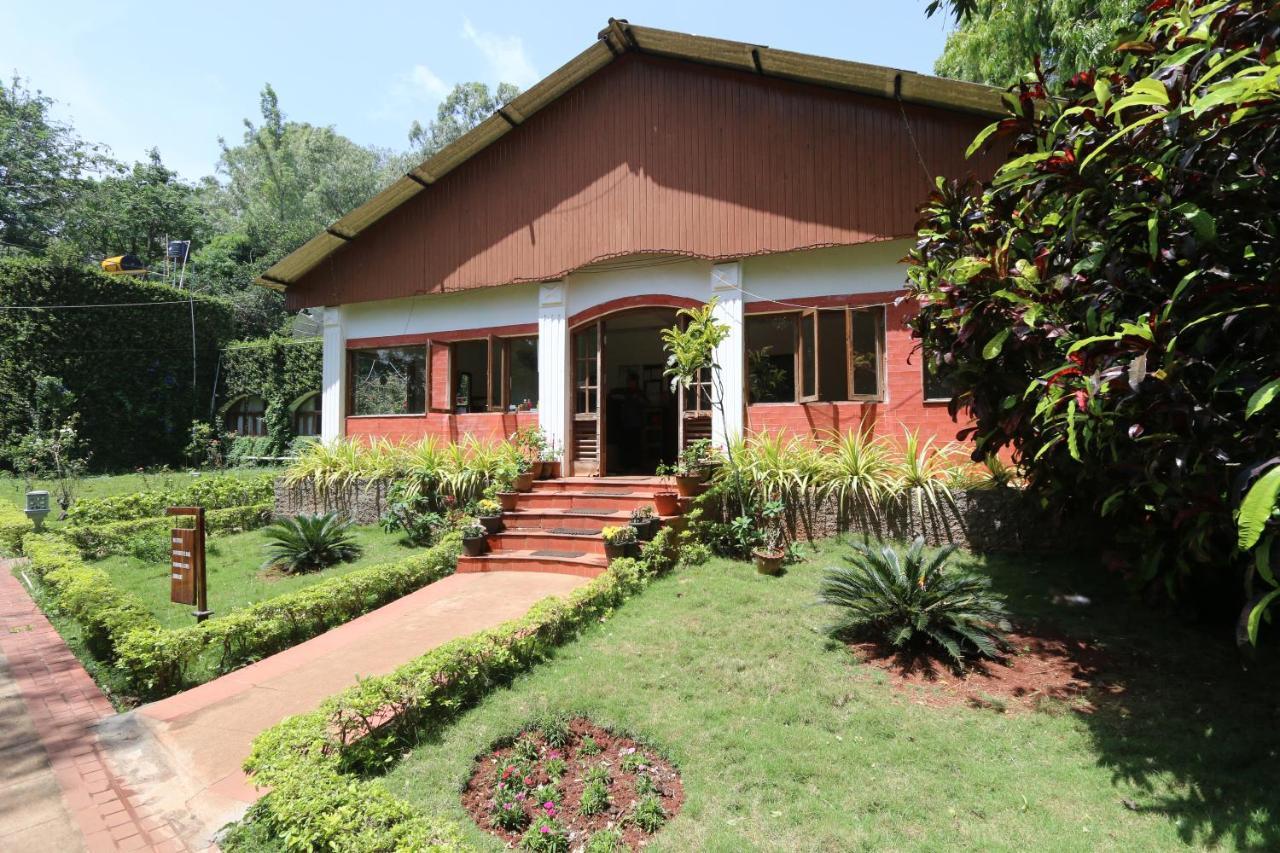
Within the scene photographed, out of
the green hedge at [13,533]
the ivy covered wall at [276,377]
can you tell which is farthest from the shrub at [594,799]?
the ivy covered wall at [276,377]

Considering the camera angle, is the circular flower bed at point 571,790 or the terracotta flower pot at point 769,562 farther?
the terracotta flower pot at point 769,562

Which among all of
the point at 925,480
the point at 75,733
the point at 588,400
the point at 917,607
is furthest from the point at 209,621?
the point at 925,480

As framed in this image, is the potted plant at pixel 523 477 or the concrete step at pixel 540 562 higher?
the potted plant at pixel 523 477

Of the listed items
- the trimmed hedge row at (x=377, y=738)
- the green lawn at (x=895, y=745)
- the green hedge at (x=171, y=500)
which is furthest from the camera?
the green hedge at (x=171, y=500)

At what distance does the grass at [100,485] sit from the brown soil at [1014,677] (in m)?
12.9

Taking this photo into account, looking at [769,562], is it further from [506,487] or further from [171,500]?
[171,500]

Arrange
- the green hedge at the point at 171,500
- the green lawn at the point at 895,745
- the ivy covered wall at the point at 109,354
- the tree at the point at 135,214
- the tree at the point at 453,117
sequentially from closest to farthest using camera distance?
1. the green lawn at the point at 895,745
2. the green hedge at the point at 171,500
3. the ivy covered wall at the point at 109,354
4. the tree at the point at 135,214
5. the tree at the point at 453,117

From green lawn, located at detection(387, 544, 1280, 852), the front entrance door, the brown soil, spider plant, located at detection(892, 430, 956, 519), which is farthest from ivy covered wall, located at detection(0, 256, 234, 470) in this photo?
the brown soil

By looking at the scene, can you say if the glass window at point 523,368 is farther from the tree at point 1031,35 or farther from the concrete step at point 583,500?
the tree at point 1031,35

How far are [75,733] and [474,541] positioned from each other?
3.70 m

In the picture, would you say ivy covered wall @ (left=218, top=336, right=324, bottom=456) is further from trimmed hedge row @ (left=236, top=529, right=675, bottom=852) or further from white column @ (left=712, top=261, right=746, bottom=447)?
trimmed hedge row @ (left=236, top=529, right=675, bottom=852)

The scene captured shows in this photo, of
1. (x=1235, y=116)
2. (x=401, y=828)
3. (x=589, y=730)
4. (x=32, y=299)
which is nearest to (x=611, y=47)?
(x=1235, y=116)

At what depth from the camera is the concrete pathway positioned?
10.4ft

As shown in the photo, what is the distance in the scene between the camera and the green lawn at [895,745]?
2.71 m
